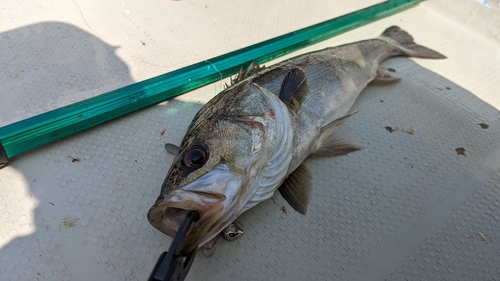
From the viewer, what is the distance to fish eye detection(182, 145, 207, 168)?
1.41 m

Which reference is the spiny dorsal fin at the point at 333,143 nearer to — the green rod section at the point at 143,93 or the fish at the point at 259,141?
the fish at the point at 259,141

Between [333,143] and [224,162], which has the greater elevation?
[224,162]

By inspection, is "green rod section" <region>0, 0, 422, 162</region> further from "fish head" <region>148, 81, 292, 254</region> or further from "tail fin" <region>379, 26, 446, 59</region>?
"fish head" <region>148, 81, 292, 254</region>

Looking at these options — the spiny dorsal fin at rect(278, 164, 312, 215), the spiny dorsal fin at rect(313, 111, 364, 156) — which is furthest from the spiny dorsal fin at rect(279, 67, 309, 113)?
the spiny dorsal fin at rect(278, 164, 312, 215)

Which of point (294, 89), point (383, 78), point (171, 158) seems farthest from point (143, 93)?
point (383, 78)

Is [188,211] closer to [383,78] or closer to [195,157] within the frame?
[195,157]

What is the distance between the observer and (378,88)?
2.70 m

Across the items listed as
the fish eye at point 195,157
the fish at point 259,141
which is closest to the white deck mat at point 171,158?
the fish at point 259,141

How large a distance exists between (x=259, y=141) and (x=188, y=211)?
0.49 meters

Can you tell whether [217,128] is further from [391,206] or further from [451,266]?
[451,266]

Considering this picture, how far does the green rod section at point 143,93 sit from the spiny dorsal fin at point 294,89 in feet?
2.28

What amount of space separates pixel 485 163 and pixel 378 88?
2.99 feet

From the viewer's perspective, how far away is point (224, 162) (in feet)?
4.61

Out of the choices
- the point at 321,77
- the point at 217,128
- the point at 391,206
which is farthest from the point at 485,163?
the point at 217,128
